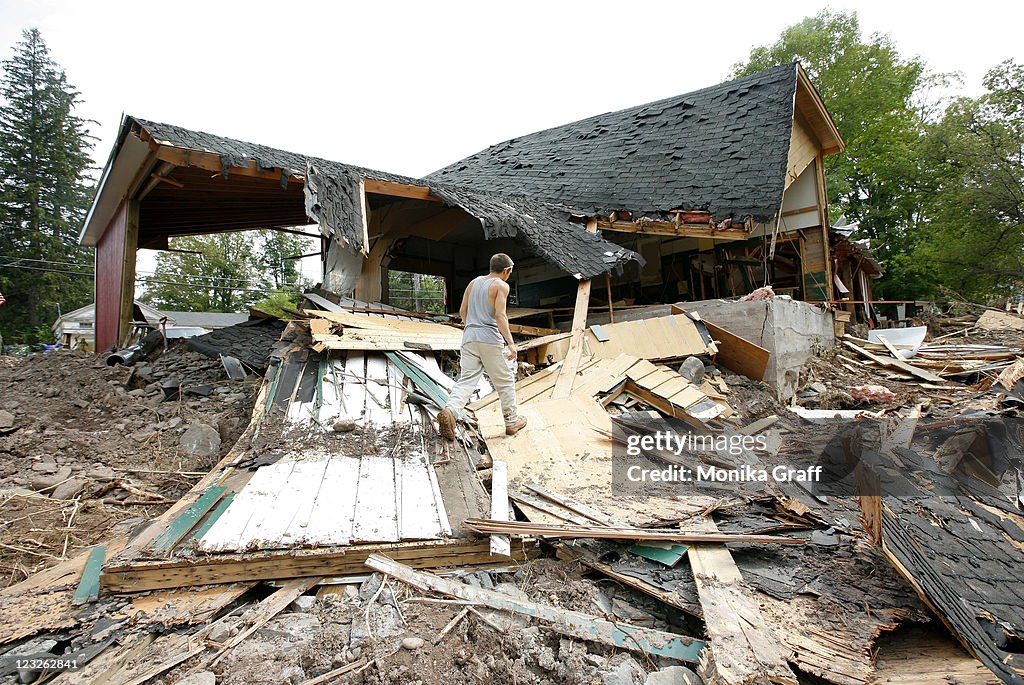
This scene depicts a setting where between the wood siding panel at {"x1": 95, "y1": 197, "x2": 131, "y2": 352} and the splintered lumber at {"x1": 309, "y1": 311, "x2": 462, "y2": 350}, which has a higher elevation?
the wood siding panel at {"x1": 95, "y1": 197, "x2": 131, "y2": 352}

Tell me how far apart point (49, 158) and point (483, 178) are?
31.3 meters

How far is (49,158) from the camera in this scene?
2878cm

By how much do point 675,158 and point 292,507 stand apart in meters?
10.8

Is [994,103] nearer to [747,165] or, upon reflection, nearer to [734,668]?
[747,165]

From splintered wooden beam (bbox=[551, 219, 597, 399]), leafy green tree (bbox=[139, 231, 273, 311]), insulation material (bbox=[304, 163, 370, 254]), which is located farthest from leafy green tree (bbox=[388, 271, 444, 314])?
insulation material (bbox=[304, 163, 370, 254])

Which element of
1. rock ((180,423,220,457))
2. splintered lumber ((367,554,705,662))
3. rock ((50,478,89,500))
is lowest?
splintered lumber ((367,554,705,662))

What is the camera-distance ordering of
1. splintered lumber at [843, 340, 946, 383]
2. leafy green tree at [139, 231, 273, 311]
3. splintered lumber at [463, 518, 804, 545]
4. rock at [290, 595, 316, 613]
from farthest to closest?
1. leafy green tree at [139, 231, 273, 311]
2. splintered lumber at [843, 340, 946, 383]
3. splintered lumber at [463, 518, 804, 545]
4. rock at [290, 595, 316, 613]

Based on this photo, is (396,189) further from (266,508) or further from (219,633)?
(219,633)

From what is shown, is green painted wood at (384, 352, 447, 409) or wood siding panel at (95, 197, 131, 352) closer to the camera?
green painted wood at (384, 352, 447, 409)

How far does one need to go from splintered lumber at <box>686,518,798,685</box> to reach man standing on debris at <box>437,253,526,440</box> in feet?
7.24

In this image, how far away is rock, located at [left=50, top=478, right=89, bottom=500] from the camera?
3832 mm

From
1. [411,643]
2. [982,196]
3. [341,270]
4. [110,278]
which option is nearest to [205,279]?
[110,278]

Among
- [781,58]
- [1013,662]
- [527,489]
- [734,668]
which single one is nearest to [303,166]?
[527,489]

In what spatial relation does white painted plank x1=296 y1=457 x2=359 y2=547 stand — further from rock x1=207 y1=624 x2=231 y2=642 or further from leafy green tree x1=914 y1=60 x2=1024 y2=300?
leafy green tree x1=914 y1=60 x2=1024 y2=300
